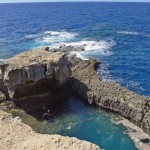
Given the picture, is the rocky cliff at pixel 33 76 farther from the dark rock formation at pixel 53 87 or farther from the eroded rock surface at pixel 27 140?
the eroded rock surface at pixel 27 140

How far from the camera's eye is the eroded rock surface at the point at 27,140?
2836 centimetres

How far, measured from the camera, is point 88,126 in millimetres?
44875

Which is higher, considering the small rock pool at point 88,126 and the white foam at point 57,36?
the small rock pool at point 88,126

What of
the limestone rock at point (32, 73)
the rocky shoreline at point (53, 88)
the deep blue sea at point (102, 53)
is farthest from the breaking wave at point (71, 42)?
the limestone rock at point (32, 73)

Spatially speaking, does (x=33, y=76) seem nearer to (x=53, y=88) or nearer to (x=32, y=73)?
(x=32, y=73)

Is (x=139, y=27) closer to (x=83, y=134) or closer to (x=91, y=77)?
(x=91, y=77)

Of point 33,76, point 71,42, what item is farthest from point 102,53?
point 33,76

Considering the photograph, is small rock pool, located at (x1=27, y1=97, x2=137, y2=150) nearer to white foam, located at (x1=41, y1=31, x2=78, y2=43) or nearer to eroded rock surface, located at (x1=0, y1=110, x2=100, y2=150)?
eroded rock surface, located at (x1=0, y1=110, x2=100, y2=150)

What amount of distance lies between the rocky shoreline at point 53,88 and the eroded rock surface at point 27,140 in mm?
10099

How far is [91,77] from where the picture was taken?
5697cm

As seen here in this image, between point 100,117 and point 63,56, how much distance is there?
11.7 metres

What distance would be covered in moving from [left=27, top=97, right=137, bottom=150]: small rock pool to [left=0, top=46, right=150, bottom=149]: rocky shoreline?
2.15 metres

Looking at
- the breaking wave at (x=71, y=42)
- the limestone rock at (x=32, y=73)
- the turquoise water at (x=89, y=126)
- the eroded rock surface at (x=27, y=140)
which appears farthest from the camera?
the breaking wave at (x=71, y=42)

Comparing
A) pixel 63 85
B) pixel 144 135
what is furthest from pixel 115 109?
pixel 63 85
